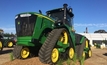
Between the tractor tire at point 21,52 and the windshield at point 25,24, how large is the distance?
30.7 inches

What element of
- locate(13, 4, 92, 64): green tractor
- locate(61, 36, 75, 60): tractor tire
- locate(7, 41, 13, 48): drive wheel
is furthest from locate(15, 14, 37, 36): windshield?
locate(7, 41, 13, 48): drive wheel

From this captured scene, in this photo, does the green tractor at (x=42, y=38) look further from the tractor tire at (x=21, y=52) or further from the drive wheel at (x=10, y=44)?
the drive wheel at (x=10, y=44)

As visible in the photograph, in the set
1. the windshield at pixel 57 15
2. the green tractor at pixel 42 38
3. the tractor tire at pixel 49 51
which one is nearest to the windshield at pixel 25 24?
the green tractor at pixel 42 38

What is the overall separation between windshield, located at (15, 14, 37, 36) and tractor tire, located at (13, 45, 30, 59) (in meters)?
0.78

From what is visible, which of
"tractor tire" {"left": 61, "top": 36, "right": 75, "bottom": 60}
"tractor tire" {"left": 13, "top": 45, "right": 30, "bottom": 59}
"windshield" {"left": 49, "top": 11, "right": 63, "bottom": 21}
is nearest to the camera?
"tractor tire" {"left": 13, "top": 45, "right": 30, "bottom": 59}

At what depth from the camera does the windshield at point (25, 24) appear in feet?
26.9

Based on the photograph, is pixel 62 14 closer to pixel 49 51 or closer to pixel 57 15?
pixel 57 15

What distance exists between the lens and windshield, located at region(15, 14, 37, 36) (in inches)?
323

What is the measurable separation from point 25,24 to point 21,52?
1437mm

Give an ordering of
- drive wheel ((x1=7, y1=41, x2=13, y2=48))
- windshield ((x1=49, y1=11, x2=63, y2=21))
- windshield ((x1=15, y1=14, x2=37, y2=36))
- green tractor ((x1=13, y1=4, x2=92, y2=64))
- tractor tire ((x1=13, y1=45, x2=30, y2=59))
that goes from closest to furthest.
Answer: green tractor ((x1=13, y1=4, x2=92, y2=64)), windshield ((x1=15, y1=14, x2=37, y2=36)), tractor tire ((x1=13, y1=45, x2=30, y2=59)), windshield ((x1=49, y1=11, x2=63, y2=21)), drive wheel ((x1=7, y1=41, x2=13, y2=48))

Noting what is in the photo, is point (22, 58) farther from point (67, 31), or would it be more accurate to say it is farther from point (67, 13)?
point (67, 13)

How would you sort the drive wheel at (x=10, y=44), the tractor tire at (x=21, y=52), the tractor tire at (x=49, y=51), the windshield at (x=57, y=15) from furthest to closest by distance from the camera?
the drive wheel at (x=10, y=44) < the windshield at (x=57, y=15) < the tractor tire at (x=21, y=52) < the tractor tire at (x=49, y=51)

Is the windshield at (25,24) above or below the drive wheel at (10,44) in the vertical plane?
above

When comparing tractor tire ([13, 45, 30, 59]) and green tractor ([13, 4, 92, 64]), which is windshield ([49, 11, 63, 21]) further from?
tractor tire ([13, 45, 30, 59])
